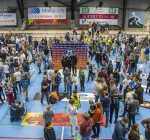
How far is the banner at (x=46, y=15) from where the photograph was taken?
33531 millimetres

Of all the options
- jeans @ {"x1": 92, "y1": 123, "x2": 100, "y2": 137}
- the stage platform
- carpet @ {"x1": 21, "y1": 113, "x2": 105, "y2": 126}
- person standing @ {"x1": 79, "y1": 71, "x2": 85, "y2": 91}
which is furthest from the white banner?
jeans @ {"x1": 92, "y1": 123, "x2": 100, "y2": 137}

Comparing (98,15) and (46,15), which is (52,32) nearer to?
(46,15)

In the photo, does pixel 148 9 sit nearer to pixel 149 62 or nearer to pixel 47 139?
pixel 149 62

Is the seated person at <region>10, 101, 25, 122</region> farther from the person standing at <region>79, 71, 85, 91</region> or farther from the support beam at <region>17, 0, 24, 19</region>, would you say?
the support beam at <region>17, 0, 24, 19</region>

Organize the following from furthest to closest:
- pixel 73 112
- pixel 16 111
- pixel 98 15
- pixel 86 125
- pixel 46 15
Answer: pixel 46 15
pixel 98 15
pixel 16 111
pixel 73 112
pixel 86 125

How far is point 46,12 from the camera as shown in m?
33.6

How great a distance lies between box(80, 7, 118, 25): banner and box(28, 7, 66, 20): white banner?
2571 mm

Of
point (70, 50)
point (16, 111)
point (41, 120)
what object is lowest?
point (41, 120)

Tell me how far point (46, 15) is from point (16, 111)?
2331 cm

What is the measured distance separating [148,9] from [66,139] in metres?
27.7

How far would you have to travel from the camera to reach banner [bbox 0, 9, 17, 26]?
33.8 meters

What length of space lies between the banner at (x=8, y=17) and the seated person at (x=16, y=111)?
2408 centimetres

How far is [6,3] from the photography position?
112ft

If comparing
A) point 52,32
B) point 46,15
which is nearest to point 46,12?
point 46,15
